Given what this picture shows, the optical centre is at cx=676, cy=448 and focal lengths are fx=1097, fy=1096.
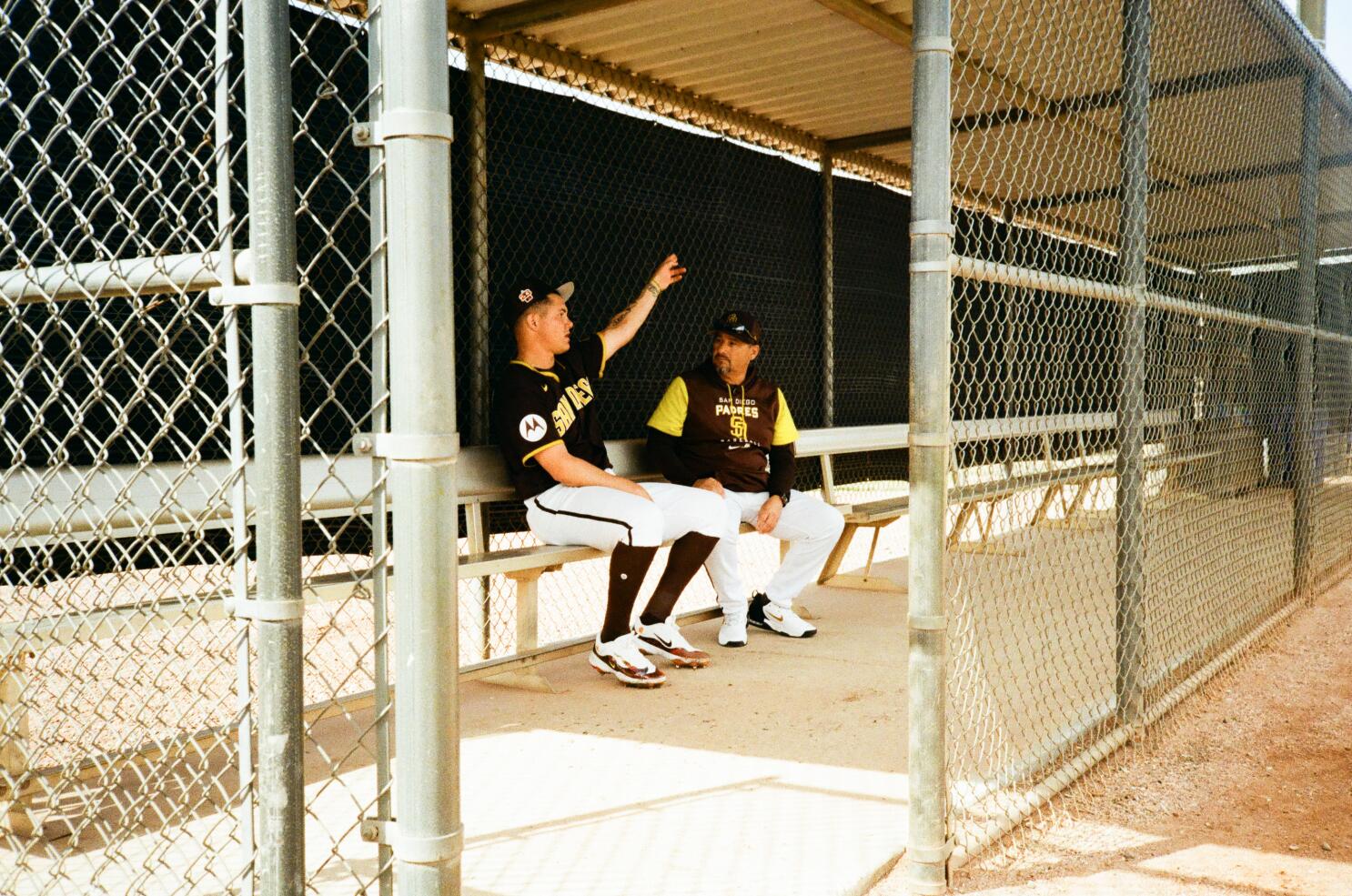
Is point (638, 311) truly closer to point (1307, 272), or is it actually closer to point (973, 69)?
point (973, 69)

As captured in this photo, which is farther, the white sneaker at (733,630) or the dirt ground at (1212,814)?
the white sneaker at (733,630)

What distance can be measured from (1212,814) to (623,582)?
213 centimetres

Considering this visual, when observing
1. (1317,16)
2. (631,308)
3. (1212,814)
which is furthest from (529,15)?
(1317,16)

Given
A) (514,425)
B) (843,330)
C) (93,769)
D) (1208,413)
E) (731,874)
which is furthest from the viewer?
(843,330)

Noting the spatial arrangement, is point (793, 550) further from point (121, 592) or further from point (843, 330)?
point (121, 592)

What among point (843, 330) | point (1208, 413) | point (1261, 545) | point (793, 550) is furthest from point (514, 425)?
point (1261, 545)

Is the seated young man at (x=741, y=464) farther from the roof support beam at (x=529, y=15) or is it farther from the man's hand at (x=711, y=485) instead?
the roof support beam at (x=529, y=15)

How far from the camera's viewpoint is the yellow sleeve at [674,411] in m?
5.07

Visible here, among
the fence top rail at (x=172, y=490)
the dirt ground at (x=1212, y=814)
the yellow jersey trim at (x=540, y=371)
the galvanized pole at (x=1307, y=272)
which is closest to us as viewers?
the fence top rail at (x=172, y=490)

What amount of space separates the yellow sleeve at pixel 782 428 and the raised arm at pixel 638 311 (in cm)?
83

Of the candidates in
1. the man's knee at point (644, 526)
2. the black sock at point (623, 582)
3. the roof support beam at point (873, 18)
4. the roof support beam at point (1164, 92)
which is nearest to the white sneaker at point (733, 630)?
the black sock at point (623, 582)

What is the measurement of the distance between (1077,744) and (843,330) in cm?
466

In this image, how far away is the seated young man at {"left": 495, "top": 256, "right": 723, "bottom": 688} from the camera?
423cm

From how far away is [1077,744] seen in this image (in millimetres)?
3283
